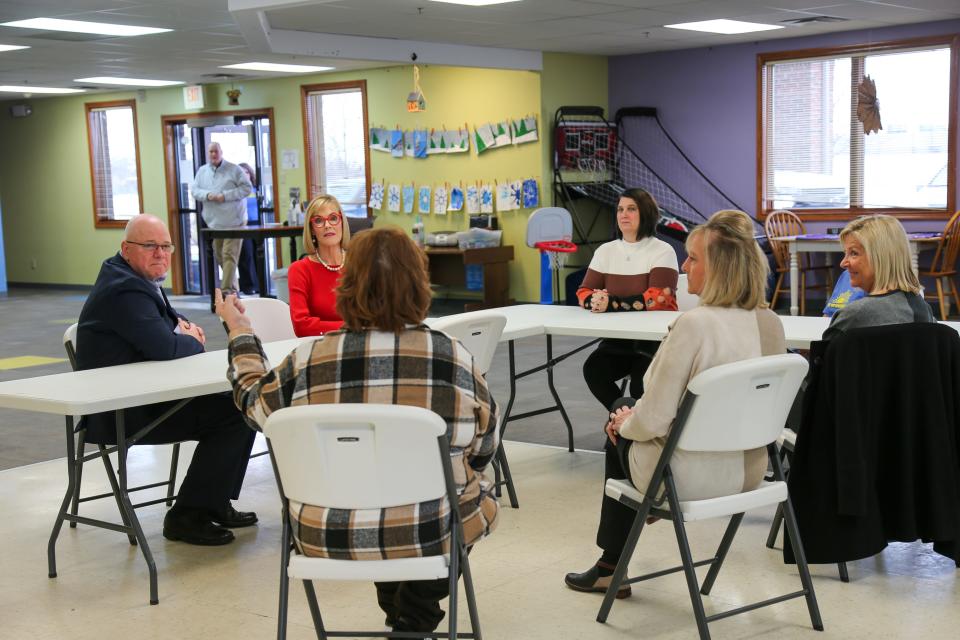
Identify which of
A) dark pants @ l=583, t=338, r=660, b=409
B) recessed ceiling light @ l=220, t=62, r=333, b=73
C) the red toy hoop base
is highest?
recessed ceiling light @ l=220, t=62, r=333, b=73

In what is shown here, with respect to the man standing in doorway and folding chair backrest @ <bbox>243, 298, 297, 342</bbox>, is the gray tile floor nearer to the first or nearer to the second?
the man standing in doorway

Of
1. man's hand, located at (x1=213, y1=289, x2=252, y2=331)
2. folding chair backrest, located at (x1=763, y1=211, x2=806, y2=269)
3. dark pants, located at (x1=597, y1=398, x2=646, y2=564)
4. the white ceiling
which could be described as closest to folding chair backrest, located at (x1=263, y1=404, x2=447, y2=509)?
man's hand, located at (x1=213, y1=289, x2=252, y2=331)

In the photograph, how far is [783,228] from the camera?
10203 mm

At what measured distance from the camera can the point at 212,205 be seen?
472 inches

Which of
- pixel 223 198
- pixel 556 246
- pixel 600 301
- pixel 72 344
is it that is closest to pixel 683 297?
pixel 600 301

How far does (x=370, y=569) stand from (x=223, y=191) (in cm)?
1008

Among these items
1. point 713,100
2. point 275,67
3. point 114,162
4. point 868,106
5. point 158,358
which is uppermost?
point 275,67

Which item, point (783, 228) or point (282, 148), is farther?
point (282, 148)

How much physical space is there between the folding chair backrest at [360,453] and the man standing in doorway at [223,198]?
9.82 meters

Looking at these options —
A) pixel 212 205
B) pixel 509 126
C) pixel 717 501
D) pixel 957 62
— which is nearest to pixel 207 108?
pixel 212 205

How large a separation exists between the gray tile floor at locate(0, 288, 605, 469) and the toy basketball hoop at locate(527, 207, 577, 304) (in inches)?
43.3

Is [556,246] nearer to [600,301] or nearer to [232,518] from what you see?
[600,301]

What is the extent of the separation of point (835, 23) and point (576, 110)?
2.65 meters

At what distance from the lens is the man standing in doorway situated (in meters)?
11.9
